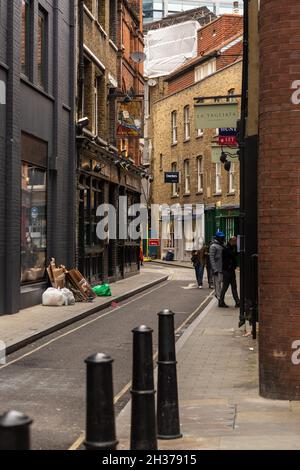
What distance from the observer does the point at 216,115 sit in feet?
61.2

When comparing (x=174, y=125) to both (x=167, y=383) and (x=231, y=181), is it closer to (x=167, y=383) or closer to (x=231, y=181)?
(x=231, y=181)

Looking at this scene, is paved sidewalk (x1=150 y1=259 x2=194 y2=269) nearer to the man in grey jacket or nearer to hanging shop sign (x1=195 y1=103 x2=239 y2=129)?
the man in grey jacket

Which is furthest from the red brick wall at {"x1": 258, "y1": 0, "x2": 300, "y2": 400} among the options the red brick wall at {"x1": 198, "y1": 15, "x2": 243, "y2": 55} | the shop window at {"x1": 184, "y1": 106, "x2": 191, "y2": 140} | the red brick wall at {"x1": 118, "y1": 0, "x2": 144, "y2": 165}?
the red brick wall at {"x1": 198, "y1": 15, "x2": 243, "y2": 55}

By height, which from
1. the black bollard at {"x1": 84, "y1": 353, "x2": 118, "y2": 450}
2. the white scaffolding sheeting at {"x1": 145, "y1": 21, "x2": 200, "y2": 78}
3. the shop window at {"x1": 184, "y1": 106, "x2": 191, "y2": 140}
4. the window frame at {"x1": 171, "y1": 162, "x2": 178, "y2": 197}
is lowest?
the black bollard at {"x1": 84, "y1": 353, "x2": 118, "y2": 450}

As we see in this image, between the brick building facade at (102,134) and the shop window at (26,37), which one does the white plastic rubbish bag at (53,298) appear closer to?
the brick building facade at (102,134)

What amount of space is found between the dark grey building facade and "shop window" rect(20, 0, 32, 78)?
2 cm

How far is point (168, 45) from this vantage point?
202 ft

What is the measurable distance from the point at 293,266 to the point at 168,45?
187ft

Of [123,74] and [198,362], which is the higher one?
[123,74]

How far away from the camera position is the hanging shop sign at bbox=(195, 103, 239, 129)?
725 inches

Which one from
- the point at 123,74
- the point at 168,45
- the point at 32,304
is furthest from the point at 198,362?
the point at 168,45

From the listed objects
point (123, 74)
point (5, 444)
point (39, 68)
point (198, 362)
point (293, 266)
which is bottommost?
point (198, 362)
